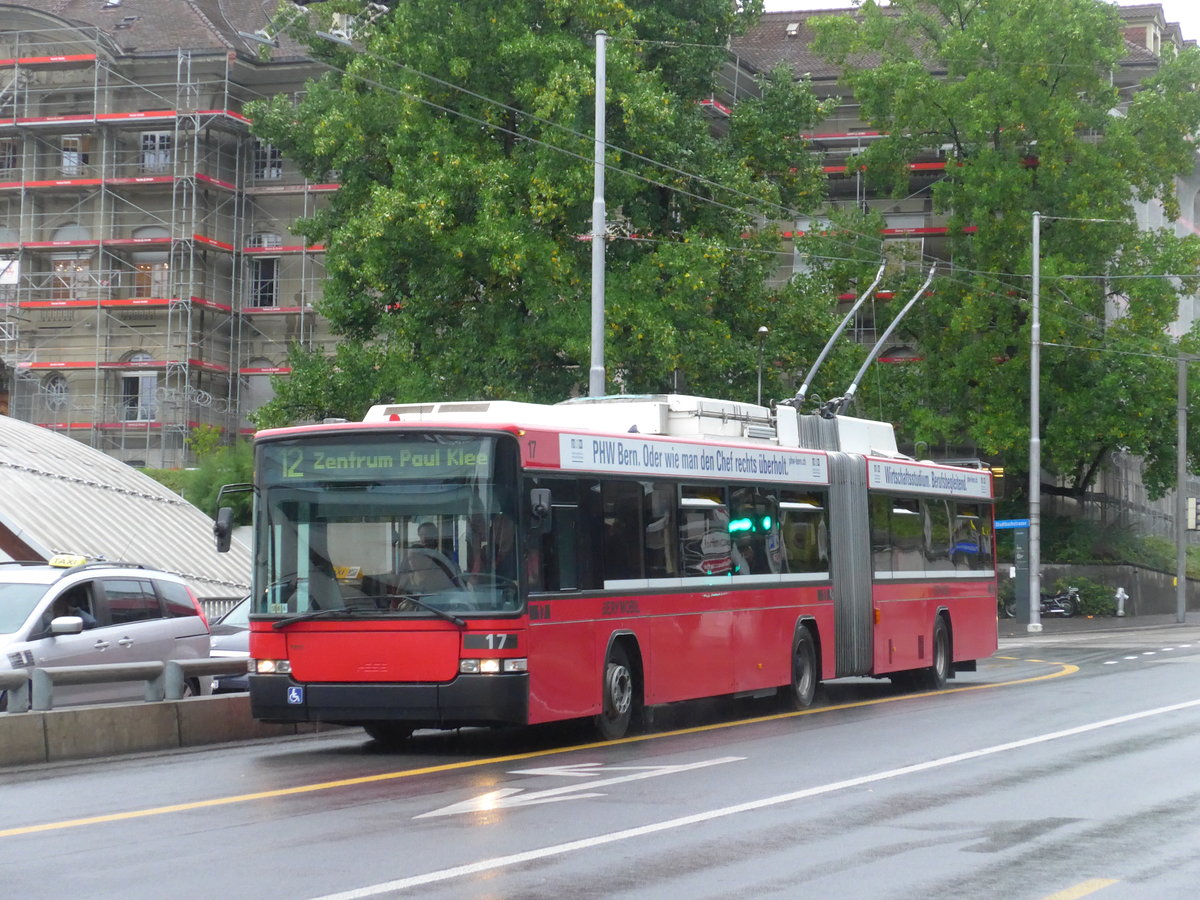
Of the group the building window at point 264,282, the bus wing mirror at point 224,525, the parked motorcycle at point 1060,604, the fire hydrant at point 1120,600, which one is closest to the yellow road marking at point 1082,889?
the bus wing mirror at point 224,525

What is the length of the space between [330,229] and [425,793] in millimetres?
28638

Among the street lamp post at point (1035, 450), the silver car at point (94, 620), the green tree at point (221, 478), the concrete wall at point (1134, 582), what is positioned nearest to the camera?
the silver car at point (94, 620)

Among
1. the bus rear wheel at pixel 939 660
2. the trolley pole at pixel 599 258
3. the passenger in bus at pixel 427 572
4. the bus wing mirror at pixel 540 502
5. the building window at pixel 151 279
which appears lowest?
the bus rear wheel at pixel 939 660

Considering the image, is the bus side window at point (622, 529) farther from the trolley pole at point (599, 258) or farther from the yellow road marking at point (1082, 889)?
the trolley pole at point (599, 258)

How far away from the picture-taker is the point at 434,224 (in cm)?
3419

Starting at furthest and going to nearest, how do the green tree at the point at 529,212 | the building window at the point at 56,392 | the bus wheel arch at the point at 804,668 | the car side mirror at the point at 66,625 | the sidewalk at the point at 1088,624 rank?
the building window at the point at 56,392 < the sidewalk at the point at 1088,624 < the green tree at the point at 529,212 < the bus wheel arch at the point at 804,668 < the car side mirror at the point at 66,625

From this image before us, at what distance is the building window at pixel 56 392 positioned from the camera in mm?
62062

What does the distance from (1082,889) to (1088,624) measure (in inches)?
1721

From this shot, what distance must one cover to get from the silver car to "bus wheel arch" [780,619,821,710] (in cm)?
645

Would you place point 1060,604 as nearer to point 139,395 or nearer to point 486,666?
point 139,395

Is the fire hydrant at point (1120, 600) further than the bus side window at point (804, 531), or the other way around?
the fire hydrant at point (1120, 600)

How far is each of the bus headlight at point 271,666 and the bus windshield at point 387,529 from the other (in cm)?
41

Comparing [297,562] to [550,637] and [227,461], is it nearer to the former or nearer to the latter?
[550,637]

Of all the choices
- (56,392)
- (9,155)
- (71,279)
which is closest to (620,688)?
(56,392)
